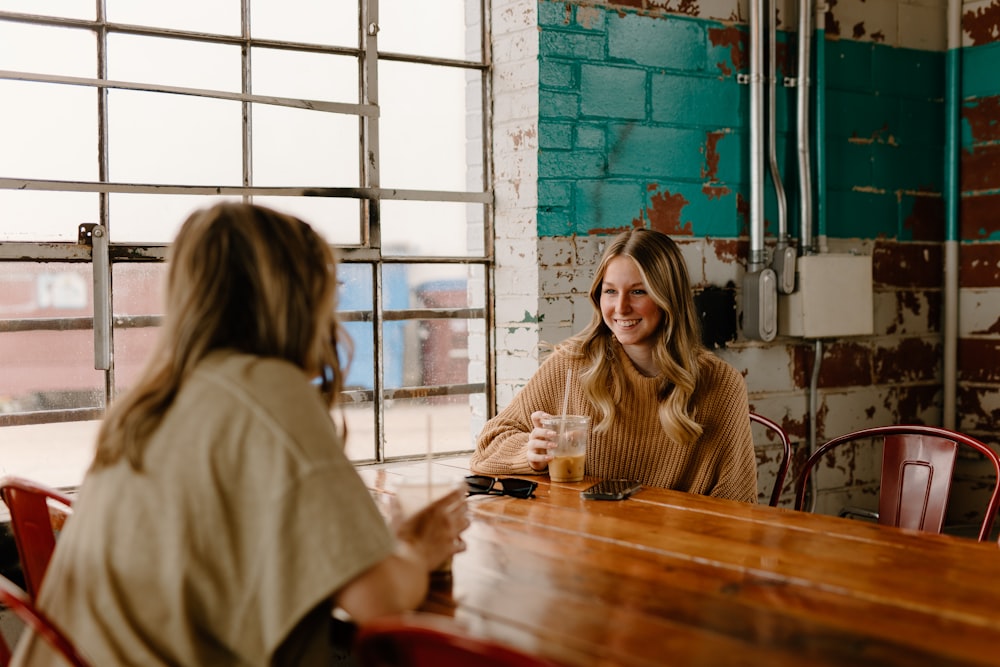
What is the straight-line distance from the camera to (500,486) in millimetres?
2273

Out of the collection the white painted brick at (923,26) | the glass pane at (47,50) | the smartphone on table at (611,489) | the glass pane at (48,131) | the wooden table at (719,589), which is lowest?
the wooden table at (719,589)

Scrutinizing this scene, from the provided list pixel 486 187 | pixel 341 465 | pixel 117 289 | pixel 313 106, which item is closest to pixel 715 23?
pixel 486 187

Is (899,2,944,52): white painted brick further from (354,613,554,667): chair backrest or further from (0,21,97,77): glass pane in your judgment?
(354,613,554,667): chair backrest

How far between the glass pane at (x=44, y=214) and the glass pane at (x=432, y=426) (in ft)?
3.33

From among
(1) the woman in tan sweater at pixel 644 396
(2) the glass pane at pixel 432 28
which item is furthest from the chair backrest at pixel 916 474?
(2) the glass pane at pixel 432 28

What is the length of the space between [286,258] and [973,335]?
313 cm

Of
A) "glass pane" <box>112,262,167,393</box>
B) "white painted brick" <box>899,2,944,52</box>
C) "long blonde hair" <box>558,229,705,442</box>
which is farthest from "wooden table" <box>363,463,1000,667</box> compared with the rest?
"white painted brick" <box>899,2,944,52</box>

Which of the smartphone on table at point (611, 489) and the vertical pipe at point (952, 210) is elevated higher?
the vertical pipe at point (952, 210)

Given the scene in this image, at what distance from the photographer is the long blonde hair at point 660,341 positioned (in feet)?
8.37

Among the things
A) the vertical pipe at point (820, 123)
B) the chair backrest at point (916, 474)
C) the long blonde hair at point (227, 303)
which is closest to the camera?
the long blonde hair at point (227, 303)

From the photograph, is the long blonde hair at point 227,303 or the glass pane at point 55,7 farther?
the glass pane at point 55,7

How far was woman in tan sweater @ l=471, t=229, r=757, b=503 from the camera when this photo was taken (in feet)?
8.23

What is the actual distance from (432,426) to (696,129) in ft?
4.20

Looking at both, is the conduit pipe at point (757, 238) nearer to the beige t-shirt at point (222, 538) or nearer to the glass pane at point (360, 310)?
the glass pane at point (360, 310)
